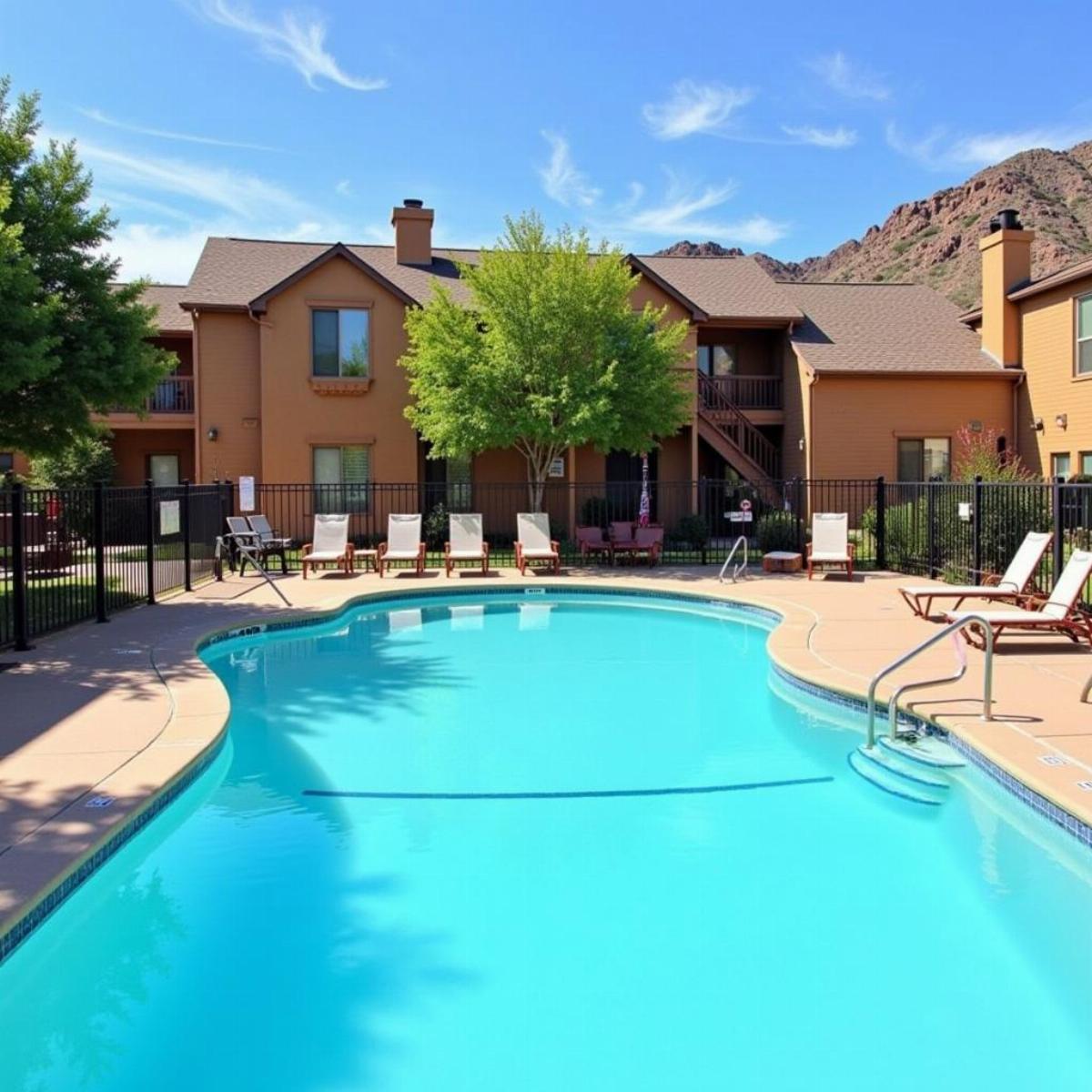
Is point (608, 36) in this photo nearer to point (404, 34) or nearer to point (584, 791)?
point (404, 34)

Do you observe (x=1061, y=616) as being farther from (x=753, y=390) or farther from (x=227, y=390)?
(x=227, y=390)

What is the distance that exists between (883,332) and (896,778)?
816 inches

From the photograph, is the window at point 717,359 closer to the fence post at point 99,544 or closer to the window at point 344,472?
the window at point 344,472

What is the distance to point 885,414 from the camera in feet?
75.9

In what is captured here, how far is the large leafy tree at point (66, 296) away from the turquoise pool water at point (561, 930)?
637 centimetres

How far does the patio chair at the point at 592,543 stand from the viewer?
723 inches

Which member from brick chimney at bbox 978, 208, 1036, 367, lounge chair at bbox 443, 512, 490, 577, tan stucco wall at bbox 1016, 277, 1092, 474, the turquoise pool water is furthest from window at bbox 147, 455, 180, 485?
tan stucco wall at bbox 1016, 277, 1092, 474

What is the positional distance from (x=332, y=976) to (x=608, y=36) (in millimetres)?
16168

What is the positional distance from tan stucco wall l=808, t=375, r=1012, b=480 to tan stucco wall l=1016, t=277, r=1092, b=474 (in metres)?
0.80

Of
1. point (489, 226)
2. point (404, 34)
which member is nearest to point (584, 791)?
point (404, 34)

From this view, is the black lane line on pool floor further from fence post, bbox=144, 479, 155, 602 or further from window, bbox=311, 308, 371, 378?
window, bbox=311, 308, 371, 378

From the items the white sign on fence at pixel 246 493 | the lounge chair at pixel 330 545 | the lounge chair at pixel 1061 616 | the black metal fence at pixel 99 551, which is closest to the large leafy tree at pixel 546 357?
the lounge chair at pixel 330 545

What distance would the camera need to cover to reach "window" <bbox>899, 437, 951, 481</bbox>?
23.6 m

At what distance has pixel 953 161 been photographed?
4688 cm
